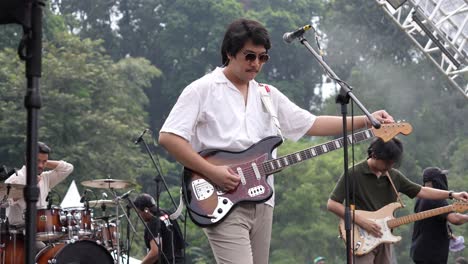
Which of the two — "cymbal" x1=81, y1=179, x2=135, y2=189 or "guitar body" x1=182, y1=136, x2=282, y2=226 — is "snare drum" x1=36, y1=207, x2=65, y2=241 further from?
"guitar body" x1=182, y1=136, x2=282, y2=226

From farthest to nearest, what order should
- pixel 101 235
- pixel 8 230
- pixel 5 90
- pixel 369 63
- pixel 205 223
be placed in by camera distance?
pixel 369 63 < pixel 5 90 < pixel 101 235 < pixel 8 230 < pixel 205 223

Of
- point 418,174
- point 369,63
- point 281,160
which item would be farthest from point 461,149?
point 281,160

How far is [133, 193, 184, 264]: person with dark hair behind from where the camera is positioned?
11.6m

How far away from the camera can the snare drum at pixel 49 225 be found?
11.5 metres

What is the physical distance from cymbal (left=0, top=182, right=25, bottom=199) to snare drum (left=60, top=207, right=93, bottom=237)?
0.82m

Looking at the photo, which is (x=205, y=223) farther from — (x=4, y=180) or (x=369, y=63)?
(x=369, y=63)

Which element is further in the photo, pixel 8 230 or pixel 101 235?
pixel 101 235

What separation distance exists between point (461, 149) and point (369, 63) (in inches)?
593

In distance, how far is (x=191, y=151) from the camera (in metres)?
6.19

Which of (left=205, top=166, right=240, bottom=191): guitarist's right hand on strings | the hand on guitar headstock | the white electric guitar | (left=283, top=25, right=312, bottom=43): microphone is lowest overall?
the white electric guitar

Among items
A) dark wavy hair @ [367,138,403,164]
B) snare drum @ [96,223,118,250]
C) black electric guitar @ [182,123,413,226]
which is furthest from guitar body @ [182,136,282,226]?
snare drum @ [96,223,118,250]

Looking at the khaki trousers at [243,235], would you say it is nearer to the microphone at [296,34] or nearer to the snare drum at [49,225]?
the microphone at [296,34]

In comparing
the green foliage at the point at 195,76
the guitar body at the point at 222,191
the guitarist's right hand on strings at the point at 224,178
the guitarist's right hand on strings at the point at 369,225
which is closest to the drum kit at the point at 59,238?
the guitarist's right hand on strings at the point at 369,225

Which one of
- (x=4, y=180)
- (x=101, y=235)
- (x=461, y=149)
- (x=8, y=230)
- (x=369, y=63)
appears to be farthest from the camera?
(x=369, y=63)
